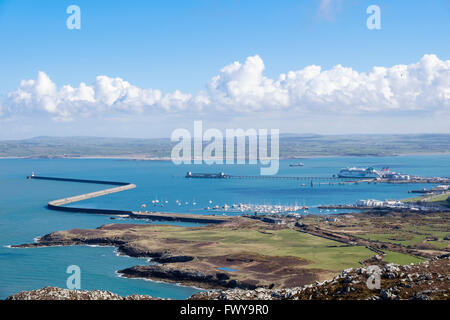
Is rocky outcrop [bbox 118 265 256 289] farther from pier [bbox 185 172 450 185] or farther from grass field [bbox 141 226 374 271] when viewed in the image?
pier [bbox 185 172 450 185]

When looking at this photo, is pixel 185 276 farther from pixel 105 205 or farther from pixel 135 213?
pixel 105 205

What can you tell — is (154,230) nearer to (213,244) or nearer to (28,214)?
(213,244)

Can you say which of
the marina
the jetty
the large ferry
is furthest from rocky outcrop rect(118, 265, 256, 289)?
the large ferry

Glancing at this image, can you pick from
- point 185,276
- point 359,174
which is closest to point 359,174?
point 359,174

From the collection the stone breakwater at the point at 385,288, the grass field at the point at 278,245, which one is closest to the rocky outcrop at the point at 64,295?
the stone breakwater at the point at 385,288

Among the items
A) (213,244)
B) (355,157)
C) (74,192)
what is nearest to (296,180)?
(74,192)

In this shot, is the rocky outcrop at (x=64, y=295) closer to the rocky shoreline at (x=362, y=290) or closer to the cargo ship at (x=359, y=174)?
the rocky shoreline at (x=362, y=290)
